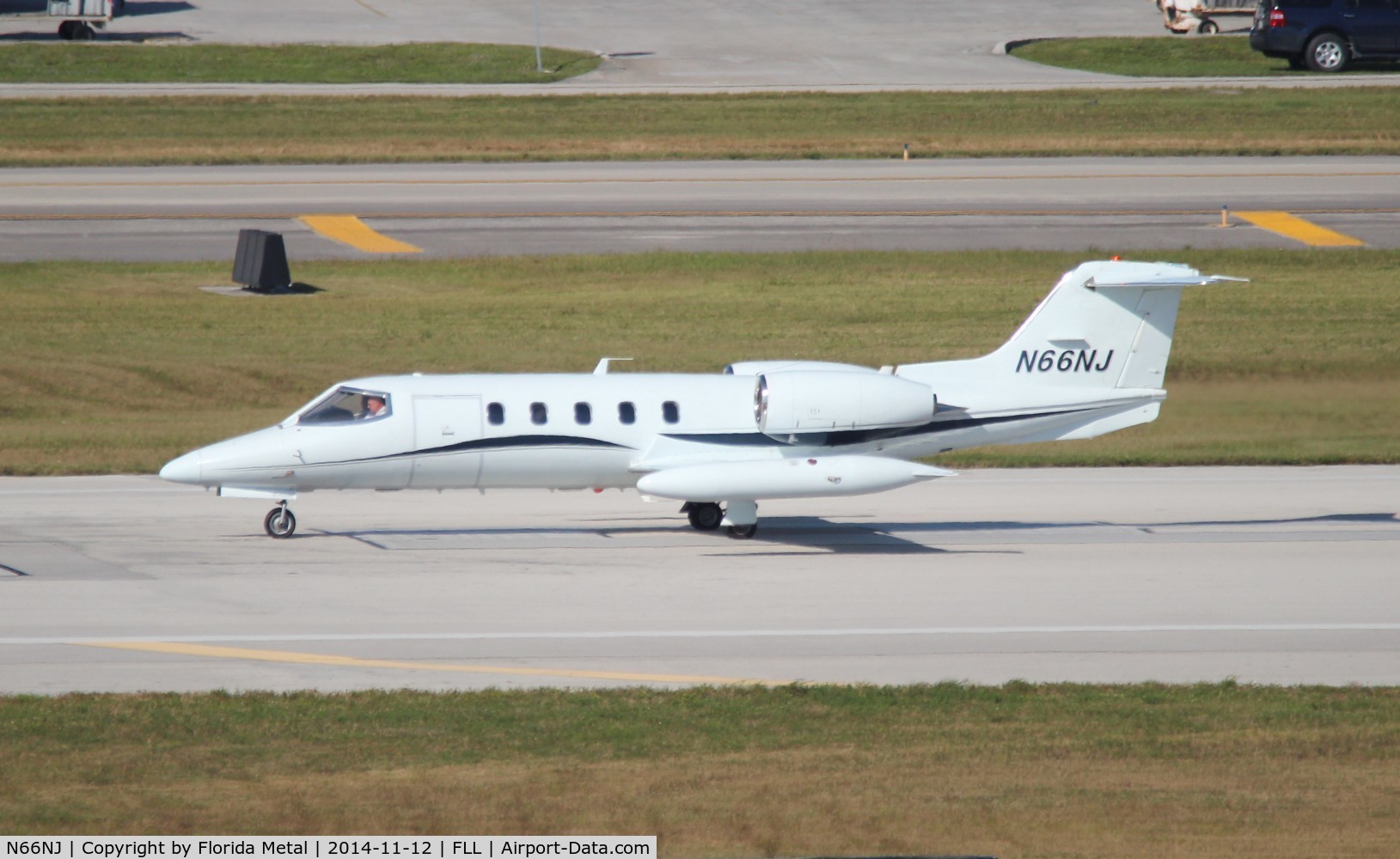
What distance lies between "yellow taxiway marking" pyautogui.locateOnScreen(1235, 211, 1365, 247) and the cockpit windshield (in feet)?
103

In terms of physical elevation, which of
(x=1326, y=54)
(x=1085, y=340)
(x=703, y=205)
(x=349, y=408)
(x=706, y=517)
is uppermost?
(x=1326, y=54)

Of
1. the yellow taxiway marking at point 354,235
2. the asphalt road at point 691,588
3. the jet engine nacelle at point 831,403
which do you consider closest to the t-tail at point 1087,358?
the jet engine nacelle at point 831,403

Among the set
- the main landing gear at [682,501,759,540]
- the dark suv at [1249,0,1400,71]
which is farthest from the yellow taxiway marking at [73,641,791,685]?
the dark suv at [1249,0,1400,71]

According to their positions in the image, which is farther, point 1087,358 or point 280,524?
point 1087,358

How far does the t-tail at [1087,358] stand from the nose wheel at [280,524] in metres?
9.51

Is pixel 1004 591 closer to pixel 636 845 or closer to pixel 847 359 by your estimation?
pixel 636 845

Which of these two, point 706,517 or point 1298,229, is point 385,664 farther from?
point 1298,229

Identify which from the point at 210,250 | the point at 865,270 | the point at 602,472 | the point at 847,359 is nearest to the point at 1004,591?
the point at 602,472

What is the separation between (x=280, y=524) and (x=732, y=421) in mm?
6909

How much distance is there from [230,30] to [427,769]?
73319 millimetres

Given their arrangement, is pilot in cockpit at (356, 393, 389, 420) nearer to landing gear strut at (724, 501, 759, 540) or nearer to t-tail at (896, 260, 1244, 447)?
landing gear strut at (724, 501, 759, 540)

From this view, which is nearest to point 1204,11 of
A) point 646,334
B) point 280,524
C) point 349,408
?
point 646,334

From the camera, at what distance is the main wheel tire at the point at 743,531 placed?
2523cm

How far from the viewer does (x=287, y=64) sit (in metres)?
73.2
